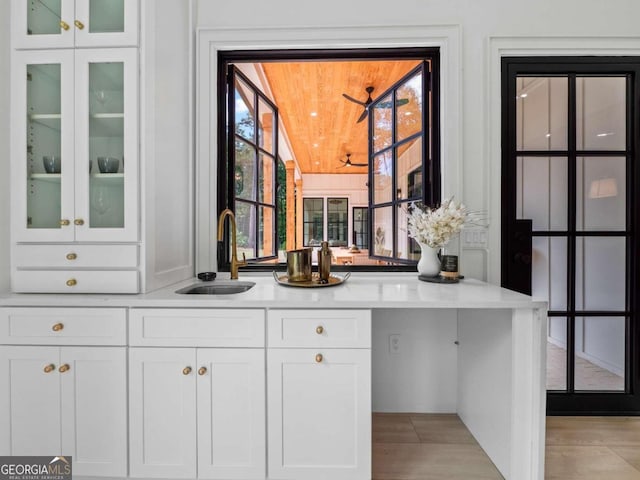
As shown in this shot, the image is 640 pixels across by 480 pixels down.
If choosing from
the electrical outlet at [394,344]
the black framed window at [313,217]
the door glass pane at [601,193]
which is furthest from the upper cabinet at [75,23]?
the black framed window at [313,217]

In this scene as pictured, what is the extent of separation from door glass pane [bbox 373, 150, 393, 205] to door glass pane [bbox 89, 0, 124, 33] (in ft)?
5.62

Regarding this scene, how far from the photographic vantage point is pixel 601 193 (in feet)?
6.38

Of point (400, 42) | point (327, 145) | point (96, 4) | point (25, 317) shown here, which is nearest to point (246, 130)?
point (96, 4)

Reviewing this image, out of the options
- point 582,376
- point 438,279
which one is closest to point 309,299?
point 438,279

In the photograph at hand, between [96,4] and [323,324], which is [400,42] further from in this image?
[323,324]

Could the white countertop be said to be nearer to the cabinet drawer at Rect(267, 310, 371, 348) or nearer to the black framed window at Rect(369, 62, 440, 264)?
the cabinet drawer at Rect(267, 310, 371, 348)

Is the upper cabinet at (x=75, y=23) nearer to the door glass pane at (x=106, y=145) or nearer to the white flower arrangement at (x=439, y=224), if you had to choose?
the door glass pane at (x=106, y=145)

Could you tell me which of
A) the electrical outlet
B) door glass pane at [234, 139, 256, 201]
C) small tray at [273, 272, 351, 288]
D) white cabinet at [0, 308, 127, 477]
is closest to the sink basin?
small tray at [273, 272, 351, 288]

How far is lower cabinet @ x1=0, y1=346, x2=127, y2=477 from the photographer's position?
1.29 m

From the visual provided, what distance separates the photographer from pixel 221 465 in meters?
1.29

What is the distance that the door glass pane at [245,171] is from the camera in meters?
2.12

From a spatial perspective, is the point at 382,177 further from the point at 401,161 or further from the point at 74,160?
the point at 74,160

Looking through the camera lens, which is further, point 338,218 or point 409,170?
point 338,218

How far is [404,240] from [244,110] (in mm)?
1455
